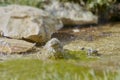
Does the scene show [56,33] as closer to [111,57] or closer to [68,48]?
[68,48]

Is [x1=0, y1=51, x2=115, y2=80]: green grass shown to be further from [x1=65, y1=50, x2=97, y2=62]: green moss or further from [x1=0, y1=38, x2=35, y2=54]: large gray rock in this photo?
[x1=0, y1=38, x2=35, y2=54]: large gray rock

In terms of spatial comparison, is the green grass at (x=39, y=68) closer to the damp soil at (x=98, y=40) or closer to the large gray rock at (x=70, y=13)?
the damp soil at (x=98, y=40)

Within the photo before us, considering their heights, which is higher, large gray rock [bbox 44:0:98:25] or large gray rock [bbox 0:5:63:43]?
large gray rock [bbox 0:5:63:43]

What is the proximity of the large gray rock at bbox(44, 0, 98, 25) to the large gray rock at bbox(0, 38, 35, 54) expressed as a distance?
329cm

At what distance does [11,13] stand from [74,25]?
2.79 m

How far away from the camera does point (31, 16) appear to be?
9328 millimetres

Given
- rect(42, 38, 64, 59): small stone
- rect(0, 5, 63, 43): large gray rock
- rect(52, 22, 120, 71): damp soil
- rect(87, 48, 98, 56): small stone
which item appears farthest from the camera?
rect(0, 5, 63, 43): large gray rock

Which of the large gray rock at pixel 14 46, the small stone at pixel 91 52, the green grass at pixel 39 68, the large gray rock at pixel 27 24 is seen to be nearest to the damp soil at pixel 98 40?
the small stone at pixel 91 52

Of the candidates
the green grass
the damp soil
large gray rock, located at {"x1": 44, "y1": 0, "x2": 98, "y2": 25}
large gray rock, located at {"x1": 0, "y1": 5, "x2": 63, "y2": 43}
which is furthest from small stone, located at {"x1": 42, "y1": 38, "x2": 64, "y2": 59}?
large gray rock, located at {"x1": 44, "y1": 0, "x2": 98, "y2": 25}

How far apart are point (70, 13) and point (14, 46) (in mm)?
3880

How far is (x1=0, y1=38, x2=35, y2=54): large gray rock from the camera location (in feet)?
26.8

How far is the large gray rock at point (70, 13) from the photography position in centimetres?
1166

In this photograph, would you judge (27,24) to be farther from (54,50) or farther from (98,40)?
(54,50)

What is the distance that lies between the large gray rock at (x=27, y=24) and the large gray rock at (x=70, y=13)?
1.97 m
